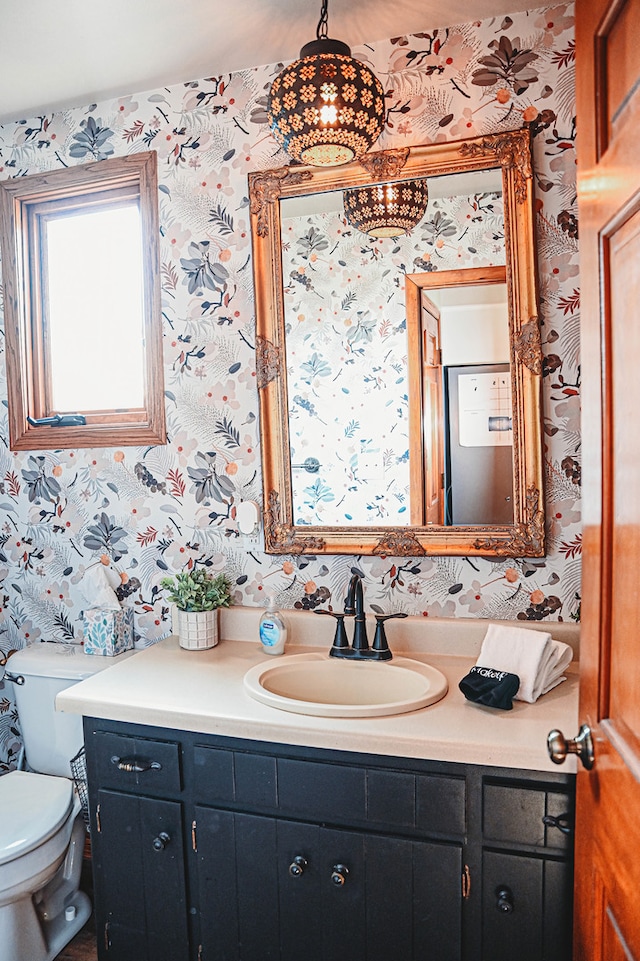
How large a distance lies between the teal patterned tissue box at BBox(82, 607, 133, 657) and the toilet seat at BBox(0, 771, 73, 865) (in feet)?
1.32

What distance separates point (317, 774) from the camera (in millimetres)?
1506

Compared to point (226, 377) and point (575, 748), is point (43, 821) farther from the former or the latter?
point (575, 748)

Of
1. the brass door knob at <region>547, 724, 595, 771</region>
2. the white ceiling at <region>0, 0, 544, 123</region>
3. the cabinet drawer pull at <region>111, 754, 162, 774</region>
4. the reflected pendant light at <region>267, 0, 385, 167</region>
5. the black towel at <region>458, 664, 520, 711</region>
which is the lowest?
the cabinet drawer pull at <region>111, 754, 162, 774</region>

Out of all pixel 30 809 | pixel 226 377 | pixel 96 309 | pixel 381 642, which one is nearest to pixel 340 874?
pixel 381 642

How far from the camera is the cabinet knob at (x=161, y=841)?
5.41 ft

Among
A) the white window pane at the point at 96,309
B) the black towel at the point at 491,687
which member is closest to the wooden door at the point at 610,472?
the black towel at the point at 491,687

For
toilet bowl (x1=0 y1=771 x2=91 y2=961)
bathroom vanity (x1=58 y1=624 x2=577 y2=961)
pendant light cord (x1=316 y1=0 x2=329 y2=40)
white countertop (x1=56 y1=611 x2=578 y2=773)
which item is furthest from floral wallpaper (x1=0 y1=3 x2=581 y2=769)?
toilet bowl (x1=0 y1=771 x2=91 y2=961)

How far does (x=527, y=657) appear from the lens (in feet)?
5.35

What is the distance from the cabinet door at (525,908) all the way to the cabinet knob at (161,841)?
2.43ft

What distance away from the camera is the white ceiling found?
5.81 feet

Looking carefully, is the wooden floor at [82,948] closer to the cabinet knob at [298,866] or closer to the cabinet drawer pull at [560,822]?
the cabinet knob at [298,866]

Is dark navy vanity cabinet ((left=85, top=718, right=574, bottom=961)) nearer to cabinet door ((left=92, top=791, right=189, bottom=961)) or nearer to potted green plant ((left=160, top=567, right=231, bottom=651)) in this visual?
cabinet door ((left=92, top=791, right=189, bottom=961))

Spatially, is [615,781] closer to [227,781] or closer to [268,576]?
[227,781]

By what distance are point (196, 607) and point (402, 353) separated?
3.16ft
